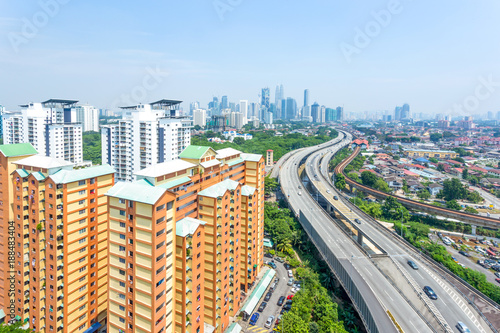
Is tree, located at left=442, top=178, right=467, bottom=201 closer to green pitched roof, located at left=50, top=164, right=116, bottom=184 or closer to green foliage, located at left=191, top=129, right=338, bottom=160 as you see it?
green foliage, located at left=191, top=129, right=338, bottom=160

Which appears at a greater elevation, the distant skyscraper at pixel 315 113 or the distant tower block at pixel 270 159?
the distant skyscraper at pixel 315 113

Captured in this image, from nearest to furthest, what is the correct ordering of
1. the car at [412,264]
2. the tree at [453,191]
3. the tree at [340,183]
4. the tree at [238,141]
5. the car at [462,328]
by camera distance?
the car at [462,328]
the car at [412,264]
the tree at [453,191]
the tree at [340,183]
the tree at [238,141]

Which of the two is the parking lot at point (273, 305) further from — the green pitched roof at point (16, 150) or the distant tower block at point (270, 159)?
the distant tower block at point (270, 159)

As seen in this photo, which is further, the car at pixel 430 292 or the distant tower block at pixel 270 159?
the distant tower block at pixel 270 159

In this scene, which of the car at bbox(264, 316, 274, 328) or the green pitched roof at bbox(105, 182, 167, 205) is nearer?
the green pitched roof at bbox(105, 182, 167, 205)

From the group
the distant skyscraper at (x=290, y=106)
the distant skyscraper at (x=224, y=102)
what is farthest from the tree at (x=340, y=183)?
the distant skyscraper at (x=290, y=106)

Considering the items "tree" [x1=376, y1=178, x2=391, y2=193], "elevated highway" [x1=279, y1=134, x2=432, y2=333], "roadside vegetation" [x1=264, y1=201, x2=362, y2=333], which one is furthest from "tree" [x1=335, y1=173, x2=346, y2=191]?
"roadside vegetation" [x1=264, y1=201, x2=362, y2=333]

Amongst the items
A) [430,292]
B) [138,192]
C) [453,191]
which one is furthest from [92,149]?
[453,191]
